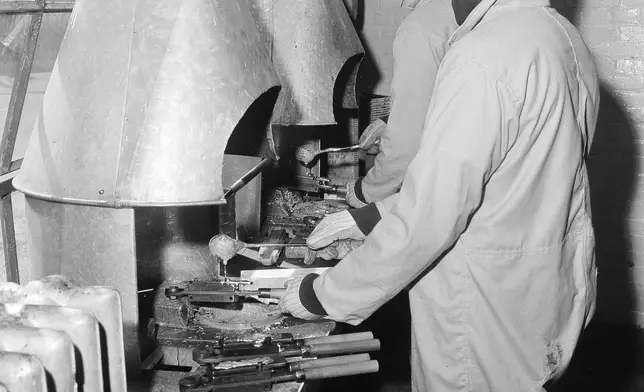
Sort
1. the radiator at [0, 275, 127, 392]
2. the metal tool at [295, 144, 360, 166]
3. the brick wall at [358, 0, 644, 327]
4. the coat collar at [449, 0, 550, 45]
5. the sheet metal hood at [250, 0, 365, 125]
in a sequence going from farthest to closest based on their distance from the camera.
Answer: the brick wall at [358, 0, 644, 327] < the metal tool at [295, 144, 360, 166] < the sheet metal hood at [250, 0, 365, 125] < the coat collar at [449, 0, 550, 45] < the radiator at [0, 275, 127, 392]

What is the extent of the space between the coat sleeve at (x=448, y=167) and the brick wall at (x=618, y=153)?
216 centimetres

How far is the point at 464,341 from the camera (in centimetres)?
127

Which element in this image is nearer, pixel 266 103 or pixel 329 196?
pixel 266 103

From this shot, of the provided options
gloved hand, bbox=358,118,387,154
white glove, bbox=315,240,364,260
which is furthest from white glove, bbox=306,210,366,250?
gloved hand, bbox=358,118,387,154

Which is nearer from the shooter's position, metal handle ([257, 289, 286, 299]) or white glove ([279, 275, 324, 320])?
white glove ([279, 275, 324, 320])

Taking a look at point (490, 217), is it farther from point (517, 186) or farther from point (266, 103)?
point (266, 103)

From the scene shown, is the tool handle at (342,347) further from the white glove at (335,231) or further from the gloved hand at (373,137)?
the gloved hand at (373,137)

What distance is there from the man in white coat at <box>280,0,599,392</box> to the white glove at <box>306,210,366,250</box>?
14.3 inches

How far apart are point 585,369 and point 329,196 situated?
144cm

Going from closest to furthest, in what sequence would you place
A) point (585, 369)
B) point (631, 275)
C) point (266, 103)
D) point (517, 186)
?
point (517, 186)
point (266, 103)
point (585, 369)
point (631, 275)

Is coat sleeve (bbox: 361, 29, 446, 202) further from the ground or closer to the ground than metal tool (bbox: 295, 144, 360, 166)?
Result: further from the ground

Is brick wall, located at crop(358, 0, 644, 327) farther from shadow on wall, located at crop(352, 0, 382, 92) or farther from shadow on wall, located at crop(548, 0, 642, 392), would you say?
shadow on wall, located at crop(352, 0, 382, 92)

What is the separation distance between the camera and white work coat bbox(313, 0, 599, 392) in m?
1.11

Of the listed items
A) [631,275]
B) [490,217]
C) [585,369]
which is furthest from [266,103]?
[631,275]
